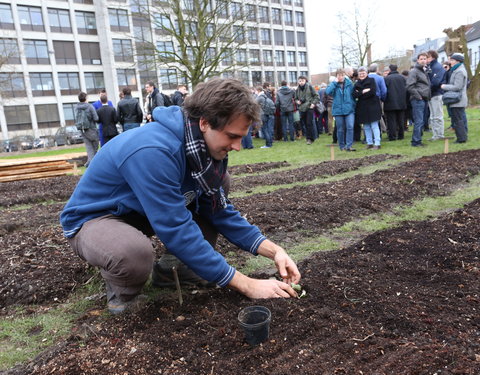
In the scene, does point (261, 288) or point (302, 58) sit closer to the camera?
point (261, 288)

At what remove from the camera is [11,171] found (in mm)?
10648

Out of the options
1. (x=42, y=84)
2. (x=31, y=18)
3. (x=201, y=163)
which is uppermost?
(x=31, y=18)

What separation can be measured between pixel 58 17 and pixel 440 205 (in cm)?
4895

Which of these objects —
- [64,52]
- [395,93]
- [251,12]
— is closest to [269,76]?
[64,52]

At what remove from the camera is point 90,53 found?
150 feet

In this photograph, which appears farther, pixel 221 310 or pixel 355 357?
pixel 221 310

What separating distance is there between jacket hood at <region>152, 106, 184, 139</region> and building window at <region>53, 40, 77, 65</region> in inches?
1881

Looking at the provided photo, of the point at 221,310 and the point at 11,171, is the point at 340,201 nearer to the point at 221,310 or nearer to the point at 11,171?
the point at 221,310

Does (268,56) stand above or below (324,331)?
above

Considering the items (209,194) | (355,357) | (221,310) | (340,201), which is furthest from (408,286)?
(340,201)

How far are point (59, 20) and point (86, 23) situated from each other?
288cm

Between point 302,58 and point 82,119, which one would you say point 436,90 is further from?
point 302,58

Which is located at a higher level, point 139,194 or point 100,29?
point 100,29

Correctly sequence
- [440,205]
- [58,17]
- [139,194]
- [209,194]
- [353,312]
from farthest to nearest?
[58,17]
[440,205]
[209,194]
[353,312]
[139,194]
